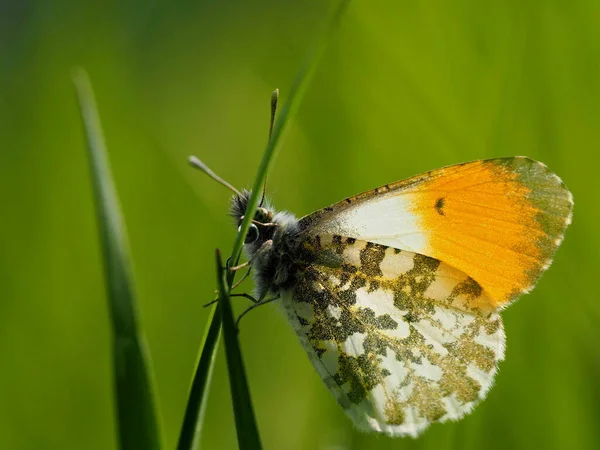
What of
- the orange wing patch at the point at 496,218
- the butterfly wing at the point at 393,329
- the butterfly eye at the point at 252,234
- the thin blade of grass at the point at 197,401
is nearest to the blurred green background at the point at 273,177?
the butterfly wing at the point at 393,329

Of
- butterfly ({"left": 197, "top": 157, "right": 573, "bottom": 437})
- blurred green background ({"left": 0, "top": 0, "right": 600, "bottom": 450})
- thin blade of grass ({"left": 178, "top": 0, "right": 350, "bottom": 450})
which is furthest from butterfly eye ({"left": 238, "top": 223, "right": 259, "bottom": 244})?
thin blade of grass ({"left": 178, "top": 0, "right": 350, "bottom": 450})

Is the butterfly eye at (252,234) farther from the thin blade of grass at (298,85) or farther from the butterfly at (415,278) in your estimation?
the thin blade of grass at (298,85)

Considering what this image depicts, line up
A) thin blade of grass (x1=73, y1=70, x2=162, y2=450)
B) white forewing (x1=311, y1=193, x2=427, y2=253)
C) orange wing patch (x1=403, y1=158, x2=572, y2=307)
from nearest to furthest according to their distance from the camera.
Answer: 1. thin blade of grass (x1=73, y1=70, x2=162, y2=450)
2. orange wing patch (x1=403, y1=158, x2=572, y2=307)
3. white forewing (x1=311, y1=193, x2=427, y2=253)

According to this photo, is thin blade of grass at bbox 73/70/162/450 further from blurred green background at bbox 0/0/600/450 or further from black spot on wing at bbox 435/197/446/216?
black spot on wing at bbox 435/197/446/216

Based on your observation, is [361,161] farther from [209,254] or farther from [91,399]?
[91,399]

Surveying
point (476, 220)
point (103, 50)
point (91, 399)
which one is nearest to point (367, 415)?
point (476, 220)

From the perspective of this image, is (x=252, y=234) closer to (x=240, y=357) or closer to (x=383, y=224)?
(x=383, y=224)
